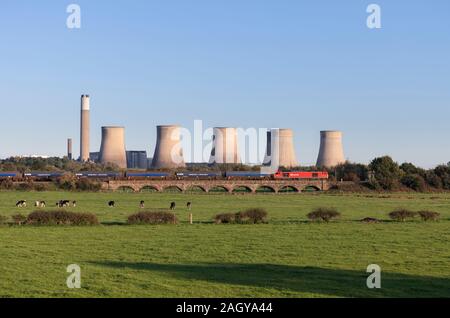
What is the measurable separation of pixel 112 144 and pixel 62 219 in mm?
81245

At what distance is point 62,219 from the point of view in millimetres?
33000

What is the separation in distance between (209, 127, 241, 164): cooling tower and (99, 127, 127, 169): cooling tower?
14677mm

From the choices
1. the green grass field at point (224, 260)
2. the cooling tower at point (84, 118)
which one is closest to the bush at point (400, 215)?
the green grass field at point (224, 260)

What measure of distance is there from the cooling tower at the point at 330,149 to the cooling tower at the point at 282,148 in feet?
16.7

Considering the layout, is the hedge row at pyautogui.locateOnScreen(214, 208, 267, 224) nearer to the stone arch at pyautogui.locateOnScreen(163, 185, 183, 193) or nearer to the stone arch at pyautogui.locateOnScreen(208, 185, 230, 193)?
the stone arch at pyautogui.locateOnScreen(163, 185, 183, 193)

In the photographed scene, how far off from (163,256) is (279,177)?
82.2 metres

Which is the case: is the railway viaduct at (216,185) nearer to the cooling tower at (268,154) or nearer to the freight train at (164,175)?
the freight train at (164,175)

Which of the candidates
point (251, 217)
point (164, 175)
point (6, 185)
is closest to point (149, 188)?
point (164, 175)

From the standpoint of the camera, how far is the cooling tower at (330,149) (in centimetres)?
10594

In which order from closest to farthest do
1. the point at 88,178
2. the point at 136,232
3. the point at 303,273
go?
the point at 303,273 < the point at 136,232 < the point at 88,178

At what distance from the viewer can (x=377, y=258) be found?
69.5ft

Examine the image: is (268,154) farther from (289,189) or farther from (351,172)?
(289,189)

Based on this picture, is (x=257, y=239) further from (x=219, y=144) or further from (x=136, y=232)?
(x=219, y=144)
